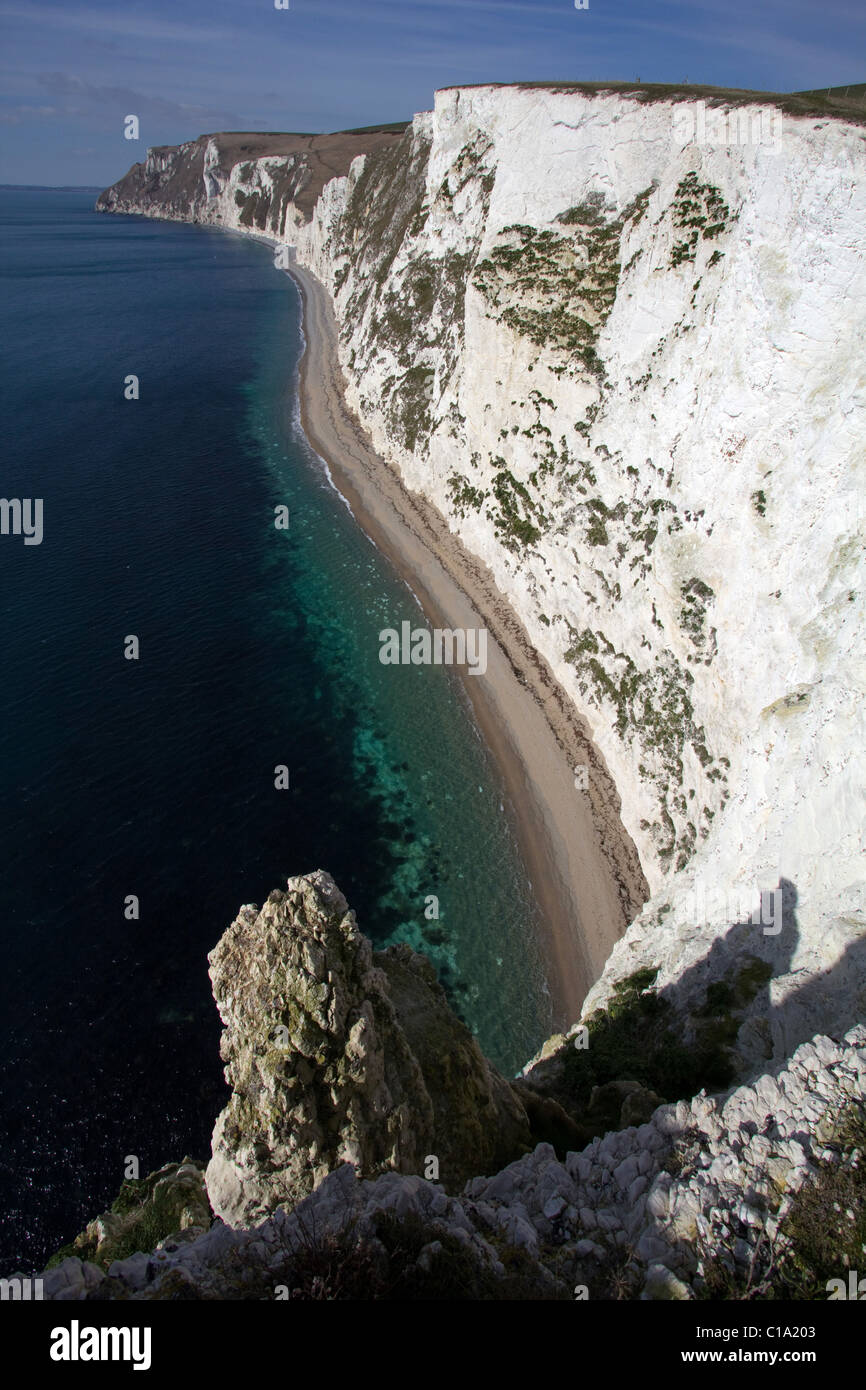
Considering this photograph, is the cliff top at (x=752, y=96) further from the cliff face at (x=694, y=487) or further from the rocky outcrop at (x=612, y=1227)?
the rocky outcrop at (x=612, y=1227)

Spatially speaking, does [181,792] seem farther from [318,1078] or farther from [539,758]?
[318,1078]

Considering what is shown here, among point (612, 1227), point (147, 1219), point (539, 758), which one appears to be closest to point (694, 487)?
point (539, 758)

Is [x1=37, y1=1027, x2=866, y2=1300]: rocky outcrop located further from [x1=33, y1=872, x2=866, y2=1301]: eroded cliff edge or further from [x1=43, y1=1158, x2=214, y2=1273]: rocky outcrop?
[x1=43, y1=1158, x2=214, y2=1273]: rocky outcrop

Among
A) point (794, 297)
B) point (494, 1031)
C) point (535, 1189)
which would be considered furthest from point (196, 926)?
point (794, 297)
